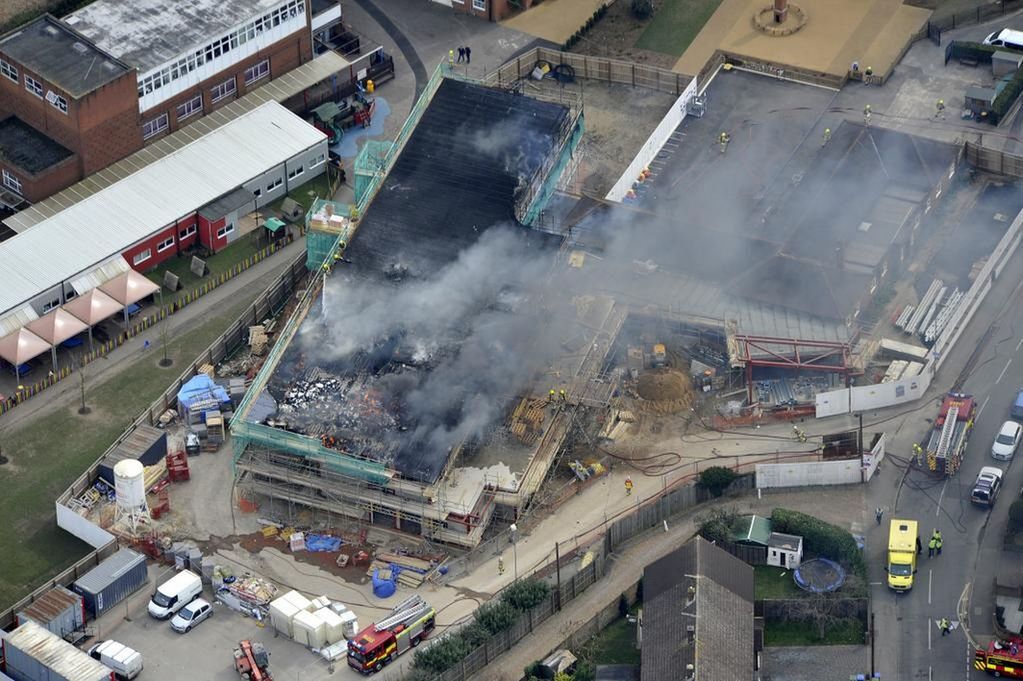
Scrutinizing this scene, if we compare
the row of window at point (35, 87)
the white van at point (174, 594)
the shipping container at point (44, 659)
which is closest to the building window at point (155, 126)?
the row of window at point (35, 87)

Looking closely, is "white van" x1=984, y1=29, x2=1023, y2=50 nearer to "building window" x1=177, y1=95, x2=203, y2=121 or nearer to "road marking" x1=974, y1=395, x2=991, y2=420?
"road marking" x1=974, y1=395, x2=991, y2=420

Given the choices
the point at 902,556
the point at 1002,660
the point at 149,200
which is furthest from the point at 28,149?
the point at 1002,660

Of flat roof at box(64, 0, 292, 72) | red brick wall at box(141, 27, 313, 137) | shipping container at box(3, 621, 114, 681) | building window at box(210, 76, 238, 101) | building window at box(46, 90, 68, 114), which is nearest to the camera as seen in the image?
shipping container at box(3, 621, 114, 681)

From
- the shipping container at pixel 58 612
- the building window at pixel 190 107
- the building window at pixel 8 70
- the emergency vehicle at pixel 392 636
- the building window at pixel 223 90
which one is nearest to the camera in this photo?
the emergency vehicle at pixel 392 636

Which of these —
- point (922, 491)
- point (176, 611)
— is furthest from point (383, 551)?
point (922, 491)

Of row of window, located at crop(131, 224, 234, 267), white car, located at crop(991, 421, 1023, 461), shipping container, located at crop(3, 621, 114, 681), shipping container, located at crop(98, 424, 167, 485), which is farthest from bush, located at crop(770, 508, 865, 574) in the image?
row of window, located at crop(131, 224, 234, 267)

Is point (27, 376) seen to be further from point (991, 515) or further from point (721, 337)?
point (991, 515)

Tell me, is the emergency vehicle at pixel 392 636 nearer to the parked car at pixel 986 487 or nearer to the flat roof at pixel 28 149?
the parked car at pixel 986 487
